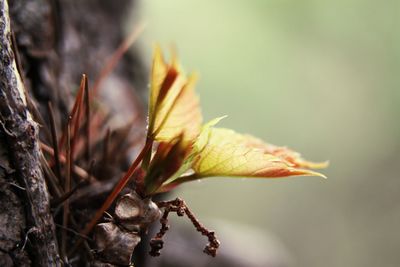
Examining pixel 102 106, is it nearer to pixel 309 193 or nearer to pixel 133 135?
pixel 133 135

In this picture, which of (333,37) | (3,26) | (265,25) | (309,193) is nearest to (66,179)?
(3,26)

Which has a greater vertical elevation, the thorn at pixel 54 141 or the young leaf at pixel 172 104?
the young leaf at pixel 172 104

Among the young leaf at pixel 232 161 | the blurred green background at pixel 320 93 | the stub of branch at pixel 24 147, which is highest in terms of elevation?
the blurred green background at pixel 320 93

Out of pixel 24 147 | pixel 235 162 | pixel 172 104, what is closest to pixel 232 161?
pixel 235 162

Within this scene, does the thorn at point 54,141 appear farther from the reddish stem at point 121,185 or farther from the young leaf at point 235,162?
the young leaf at point 235,162

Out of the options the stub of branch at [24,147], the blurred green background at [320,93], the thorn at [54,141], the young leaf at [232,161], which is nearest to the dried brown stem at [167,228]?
the young leaf at [232,161]

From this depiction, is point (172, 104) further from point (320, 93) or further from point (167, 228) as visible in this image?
point (320, 93)

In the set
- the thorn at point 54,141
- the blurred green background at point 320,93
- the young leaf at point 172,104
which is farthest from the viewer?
the blurred green background at point 320,93

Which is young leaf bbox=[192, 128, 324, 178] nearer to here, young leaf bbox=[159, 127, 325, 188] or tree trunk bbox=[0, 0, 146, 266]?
young leaf bbox=[159, 127, 325, 188]
